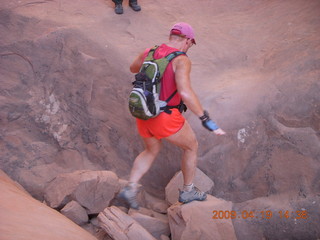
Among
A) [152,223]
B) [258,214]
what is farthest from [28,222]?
[258,214]

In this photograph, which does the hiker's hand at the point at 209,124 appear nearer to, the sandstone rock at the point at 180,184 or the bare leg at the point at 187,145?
the bare leg at the point at 187,145

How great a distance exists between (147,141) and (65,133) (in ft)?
5.00

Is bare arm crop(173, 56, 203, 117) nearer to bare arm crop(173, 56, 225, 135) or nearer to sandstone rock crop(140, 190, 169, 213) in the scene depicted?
bare arm crop(173, 56, 225, 135)

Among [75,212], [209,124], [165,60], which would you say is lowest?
[75,212]

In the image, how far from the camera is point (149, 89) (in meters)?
2.63

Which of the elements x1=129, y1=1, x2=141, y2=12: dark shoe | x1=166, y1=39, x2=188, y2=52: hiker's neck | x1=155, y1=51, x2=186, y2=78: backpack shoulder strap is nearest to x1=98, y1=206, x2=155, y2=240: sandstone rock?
x1=155, y1=51, x2=186, y2=78: backpack shoulder strap

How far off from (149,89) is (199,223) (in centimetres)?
126

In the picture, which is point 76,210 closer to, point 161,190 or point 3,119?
point 161,190

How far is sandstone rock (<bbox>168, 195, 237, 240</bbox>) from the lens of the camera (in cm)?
292

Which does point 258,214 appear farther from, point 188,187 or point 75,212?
point 75,212

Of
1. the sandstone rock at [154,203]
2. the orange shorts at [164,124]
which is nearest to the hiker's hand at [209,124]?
the orange shorts at [164,124]

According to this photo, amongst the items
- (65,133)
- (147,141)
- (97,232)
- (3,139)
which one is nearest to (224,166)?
(147,141)

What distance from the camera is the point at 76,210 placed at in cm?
316

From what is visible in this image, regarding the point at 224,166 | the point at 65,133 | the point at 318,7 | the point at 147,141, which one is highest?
the point at 318,7
